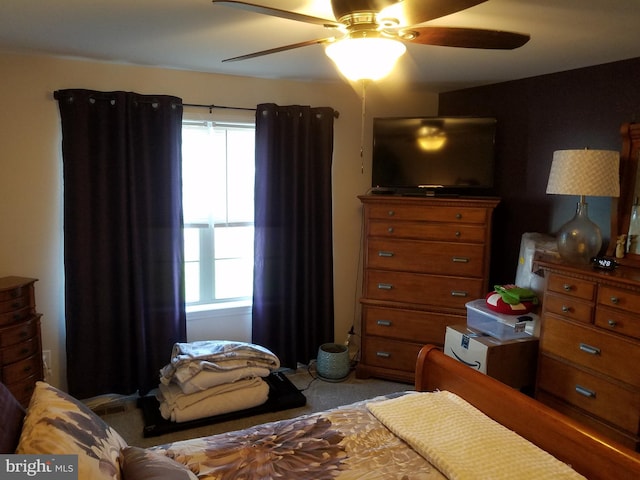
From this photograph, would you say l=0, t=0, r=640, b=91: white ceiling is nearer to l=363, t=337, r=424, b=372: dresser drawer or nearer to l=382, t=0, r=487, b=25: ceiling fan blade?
l=382, t=0, r=487, b=25: ceiling fan blade

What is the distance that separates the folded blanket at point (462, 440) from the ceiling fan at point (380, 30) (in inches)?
50.2

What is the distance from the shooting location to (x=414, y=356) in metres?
3.54

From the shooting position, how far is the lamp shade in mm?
2520

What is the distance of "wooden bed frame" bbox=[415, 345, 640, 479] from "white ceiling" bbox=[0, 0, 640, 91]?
1552mm

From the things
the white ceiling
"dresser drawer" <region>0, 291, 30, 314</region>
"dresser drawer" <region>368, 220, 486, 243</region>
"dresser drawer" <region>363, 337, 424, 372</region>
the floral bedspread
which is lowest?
"dresser drawer" <region>363, 337, 424, 372</region>

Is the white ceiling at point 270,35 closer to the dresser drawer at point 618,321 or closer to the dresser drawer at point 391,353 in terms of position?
the dresser drawer at point 618,321

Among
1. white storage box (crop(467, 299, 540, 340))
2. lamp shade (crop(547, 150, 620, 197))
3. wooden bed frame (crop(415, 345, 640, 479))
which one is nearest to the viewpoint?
wooden bed frame (crop(415, 345, 640, 479))

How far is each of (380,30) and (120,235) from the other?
90.4 inches

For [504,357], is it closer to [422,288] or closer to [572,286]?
[572,286]

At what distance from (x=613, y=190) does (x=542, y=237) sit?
2.18 feet

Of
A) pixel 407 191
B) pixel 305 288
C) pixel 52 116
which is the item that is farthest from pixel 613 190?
pixel 52 116

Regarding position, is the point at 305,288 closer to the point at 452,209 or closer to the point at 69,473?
the point at 452,209

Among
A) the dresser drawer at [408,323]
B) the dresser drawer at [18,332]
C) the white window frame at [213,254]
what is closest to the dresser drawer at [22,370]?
the dresser drawer at [18,332]

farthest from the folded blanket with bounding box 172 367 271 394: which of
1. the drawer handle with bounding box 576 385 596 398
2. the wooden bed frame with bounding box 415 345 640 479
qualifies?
the drawer handle with bounding box 576 385 596 398
